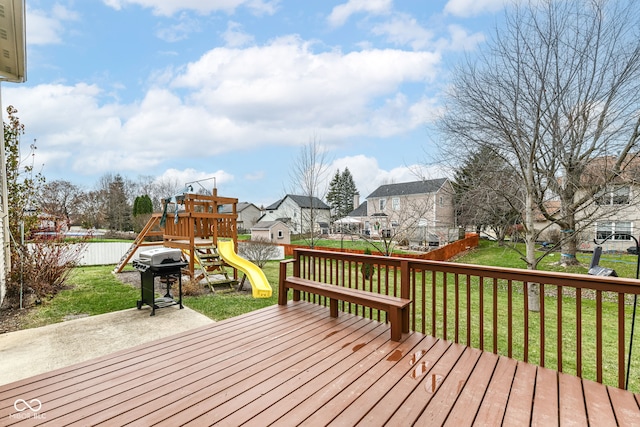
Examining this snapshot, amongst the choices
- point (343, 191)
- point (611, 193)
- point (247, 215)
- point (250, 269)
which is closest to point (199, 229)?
point (250, 269)

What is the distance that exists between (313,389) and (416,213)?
888 cm

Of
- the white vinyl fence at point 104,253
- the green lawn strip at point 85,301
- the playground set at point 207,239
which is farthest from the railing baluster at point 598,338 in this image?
the white vinyl fence at point 104,253

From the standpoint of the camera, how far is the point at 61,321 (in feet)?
15.8

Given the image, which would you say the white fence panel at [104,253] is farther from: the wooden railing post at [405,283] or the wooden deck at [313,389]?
the wooden railing post at [405,283]

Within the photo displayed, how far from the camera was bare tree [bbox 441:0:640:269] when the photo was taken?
19.5 ft

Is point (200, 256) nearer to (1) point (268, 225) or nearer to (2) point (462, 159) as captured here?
(2) point (462, 159)

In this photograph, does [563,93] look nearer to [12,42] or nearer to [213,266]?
[213,266]

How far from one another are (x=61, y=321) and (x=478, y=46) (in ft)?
31.8

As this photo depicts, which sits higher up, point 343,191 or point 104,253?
point 343,191

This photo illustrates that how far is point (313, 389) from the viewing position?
2170mm

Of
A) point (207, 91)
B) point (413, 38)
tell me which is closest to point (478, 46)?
point (413, 38)

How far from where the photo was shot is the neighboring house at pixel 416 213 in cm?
852

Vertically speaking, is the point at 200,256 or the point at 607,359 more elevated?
the point at 200,256

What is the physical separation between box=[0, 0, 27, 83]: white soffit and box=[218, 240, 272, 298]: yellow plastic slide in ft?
16.8
